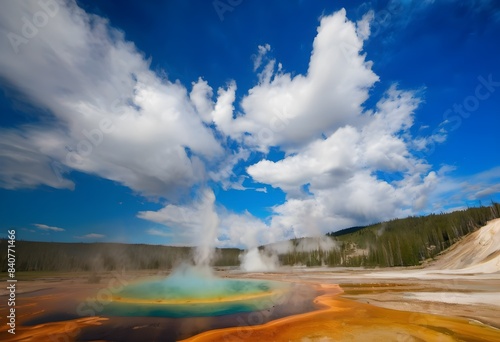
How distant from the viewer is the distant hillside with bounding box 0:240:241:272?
11456 cm

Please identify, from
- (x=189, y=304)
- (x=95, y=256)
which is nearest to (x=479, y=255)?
(x=189, y=304)

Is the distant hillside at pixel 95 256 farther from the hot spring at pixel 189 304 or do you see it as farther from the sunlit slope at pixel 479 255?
the sunlit slope at pixel 479 255

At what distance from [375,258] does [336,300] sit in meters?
92.0

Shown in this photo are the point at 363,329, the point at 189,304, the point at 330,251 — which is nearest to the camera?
the point at 363,329

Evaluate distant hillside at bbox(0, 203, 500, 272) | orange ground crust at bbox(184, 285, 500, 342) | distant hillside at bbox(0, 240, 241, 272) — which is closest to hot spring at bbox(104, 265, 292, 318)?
orange ground crust at bbox(184, 285, 500, 342)

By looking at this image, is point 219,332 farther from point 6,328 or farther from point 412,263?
point 412,263

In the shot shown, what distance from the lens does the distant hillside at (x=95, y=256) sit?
115 metres

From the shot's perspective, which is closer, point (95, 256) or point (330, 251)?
point (330, 251)

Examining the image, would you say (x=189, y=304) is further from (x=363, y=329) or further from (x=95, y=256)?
(x=95, y=256)

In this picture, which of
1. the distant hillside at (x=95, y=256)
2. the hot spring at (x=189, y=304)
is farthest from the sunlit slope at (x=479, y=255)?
the distant hillside at (x=95, y=256)

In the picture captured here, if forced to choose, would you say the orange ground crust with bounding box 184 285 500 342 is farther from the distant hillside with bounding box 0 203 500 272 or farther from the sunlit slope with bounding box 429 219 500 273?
the distant hillside with bounding box 0 203 500 272

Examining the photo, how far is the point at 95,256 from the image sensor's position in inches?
6250

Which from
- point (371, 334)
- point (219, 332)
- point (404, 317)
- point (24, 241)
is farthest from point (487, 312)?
point (24, 241)

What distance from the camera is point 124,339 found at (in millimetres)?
14555
